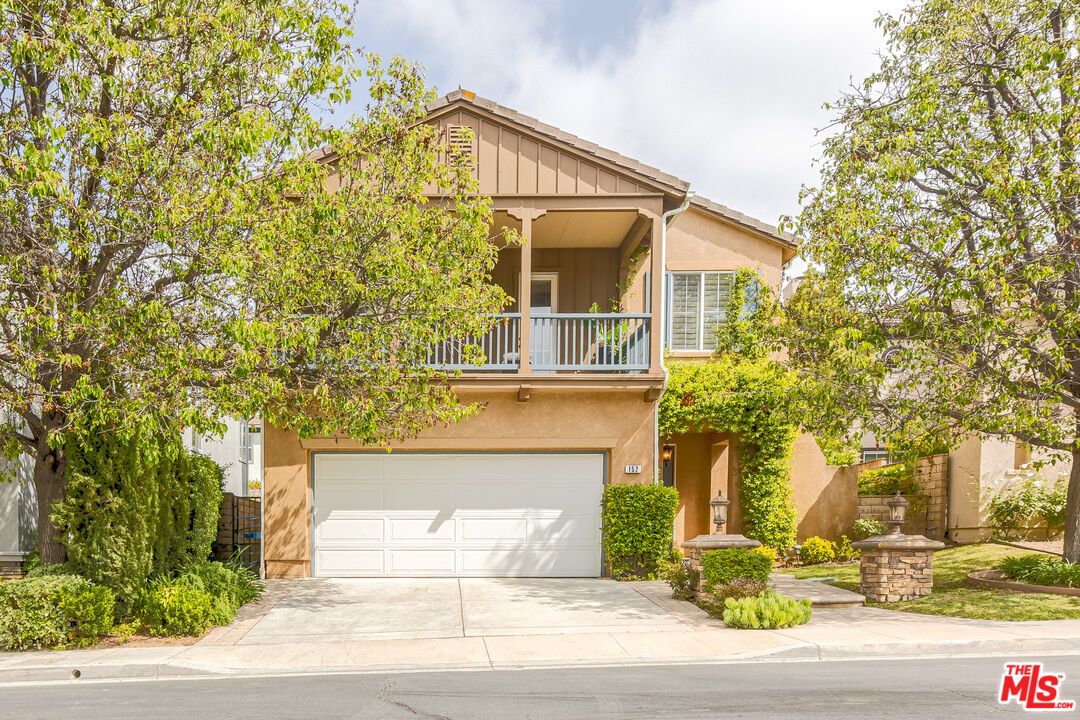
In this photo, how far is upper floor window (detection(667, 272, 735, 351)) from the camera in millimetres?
16953

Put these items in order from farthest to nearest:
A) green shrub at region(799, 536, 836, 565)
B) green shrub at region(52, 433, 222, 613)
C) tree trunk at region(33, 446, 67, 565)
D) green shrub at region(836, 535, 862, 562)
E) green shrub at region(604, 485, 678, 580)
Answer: green shrub at region(836, 535, 862, 562) → green shrub at region(799, 536, 836, 565) → green shrub at region(604, 485, 678, 580) → tree trunk at region(33, 446, 67, 565) → green shrub at region(52, 433, 222, 613)

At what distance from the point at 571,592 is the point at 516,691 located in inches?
221

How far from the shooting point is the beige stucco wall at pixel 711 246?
56.3 ft

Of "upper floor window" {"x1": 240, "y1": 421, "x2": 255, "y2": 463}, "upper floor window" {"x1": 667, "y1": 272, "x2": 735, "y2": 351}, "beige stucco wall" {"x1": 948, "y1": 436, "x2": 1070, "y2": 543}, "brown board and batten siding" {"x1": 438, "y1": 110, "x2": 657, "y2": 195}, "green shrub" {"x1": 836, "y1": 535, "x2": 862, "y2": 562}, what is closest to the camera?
"brown board and batten siding" {"x1": 438, "y1": 110, "x2": 657, "y2": 195}

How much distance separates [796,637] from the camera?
919 cm

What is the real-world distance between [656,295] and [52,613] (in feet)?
32.8

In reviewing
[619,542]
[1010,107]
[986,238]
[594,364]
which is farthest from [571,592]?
[1010,107]

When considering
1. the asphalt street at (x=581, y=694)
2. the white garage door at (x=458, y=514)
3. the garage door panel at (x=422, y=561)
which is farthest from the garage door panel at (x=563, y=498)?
the asphalt street at (x=581, y=694)

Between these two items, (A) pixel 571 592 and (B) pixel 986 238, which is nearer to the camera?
(B) pixel 986 238

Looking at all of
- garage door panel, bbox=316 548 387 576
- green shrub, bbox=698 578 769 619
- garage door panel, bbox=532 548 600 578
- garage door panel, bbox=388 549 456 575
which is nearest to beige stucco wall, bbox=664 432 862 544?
garage door panel, bbox=532 548 600 578

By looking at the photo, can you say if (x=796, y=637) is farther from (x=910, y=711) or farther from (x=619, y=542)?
(x=619, y=542)

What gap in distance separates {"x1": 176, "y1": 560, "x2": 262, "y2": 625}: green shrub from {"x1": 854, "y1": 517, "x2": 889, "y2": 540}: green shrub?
1156 cm

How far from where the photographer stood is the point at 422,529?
1433cm

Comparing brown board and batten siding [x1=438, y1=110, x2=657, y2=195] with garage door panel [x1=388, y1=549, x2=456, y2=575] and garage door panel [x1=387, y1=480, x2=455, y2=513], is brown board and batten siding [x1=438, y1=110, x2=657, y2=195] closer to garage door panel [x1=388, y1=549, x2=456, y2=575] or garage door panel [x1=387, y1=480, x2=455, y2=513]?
garage door panel [x1=387, y1=480, x2=455, y2=513]
